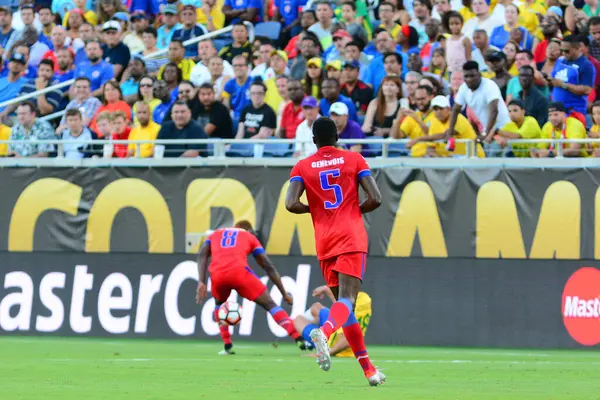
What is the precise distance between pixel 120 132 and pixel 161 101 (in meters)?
1.17

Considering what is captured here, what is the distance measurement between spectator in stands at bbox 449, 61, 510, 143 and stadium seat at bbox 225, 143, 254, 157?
11.7 ft

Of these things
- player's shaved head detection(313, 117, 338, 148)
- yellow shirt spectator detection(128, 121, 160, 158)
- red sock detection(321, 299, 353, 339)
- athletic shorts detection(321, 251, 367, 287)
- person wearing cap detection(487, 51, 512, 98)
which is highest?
person wearing cap detection(487, 51, 512, 98)

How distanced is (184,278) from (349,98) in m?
4.03

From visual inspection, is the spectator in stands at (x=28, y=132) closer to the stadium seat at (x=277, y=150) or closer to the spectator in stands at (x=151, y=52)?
the spectator in stands at (x=151, y=52)

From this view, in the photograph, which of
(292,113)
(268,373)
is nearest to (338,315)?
(268,373)

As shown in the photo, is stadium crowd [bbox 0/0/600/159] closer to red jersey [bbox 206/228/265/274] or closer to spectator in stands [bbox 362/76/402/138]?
spectator in stands [bbox 362/76/402/138]

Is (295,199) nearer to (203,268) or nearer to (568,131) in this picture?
(203,268)

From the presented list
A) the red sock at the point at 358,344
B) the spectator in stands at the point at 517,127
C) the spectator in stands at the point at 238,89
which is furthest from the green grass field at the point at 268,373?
the spectator in stands at the point at 238,89

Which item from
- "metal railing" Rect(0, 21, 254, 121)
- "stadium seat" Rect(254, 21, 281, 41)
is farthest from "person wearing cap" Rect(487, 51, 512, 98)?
"metal railing" Rect(0, 21, 254, 121)

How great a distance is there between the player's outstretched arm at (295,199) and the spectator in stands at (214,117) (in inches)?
395

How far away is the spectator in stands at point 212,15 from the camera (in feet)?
81.4

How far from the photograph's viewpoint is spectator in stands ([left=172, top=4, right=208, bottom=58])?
24.2 m

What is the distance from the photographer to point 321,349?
9.59 meters

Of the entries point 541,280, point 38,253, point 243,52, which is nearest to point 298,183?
point 541,280
